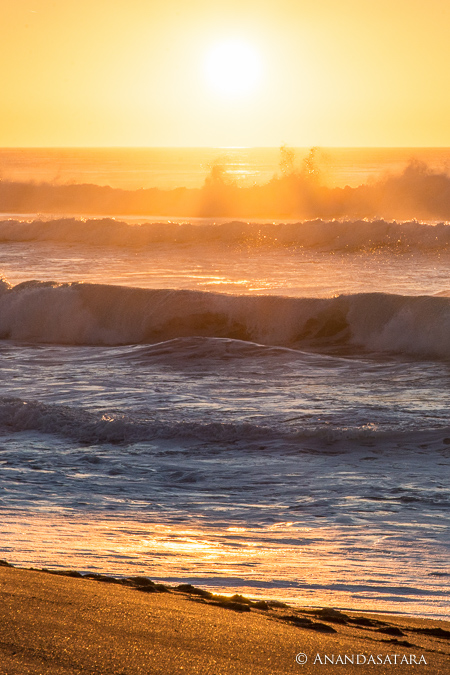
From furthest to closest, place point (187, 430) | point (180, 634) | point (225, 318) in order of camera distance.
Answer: point (225, 318) < point (187, 430) < point (180, 634)

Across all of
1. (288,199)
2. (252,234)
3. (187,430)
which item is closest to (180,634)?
(187,430)

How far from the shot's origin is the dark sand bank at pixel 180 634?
8.26 ft

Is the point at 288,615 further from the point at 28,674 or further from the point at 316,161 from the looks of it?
the point at 316,161

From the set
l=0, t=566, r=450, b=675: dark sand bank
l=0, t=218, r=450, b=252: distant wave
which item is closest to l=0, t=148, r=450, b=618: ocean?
l=0, t=566, r=450, b=675: dark sand bank

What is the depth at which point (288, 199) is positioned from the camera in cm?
4381

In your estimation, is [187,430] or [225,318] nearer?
[187,430]

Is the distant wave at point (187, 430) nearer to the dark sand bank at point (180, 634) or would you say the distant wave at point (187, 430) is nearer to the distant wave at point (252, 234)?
the dark sand bank at point (180, 634)

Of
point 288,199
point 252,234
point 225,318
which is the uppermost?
point 288,199

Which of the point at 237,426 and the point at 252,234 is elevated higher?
the point at 252,234

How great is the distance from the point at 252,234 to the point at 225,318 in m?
15.2

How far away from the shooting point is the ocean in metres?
4.77

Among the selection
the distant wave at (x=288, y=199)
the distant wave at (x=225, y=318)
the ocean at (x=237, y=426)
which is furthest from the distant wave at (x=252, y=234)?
the distant wave at (x=225, y=318)

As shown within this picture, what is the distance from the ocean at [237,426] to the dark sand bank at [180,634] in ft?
1.86

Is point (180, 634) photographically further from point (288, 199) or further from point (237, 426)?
point (288, 199)
